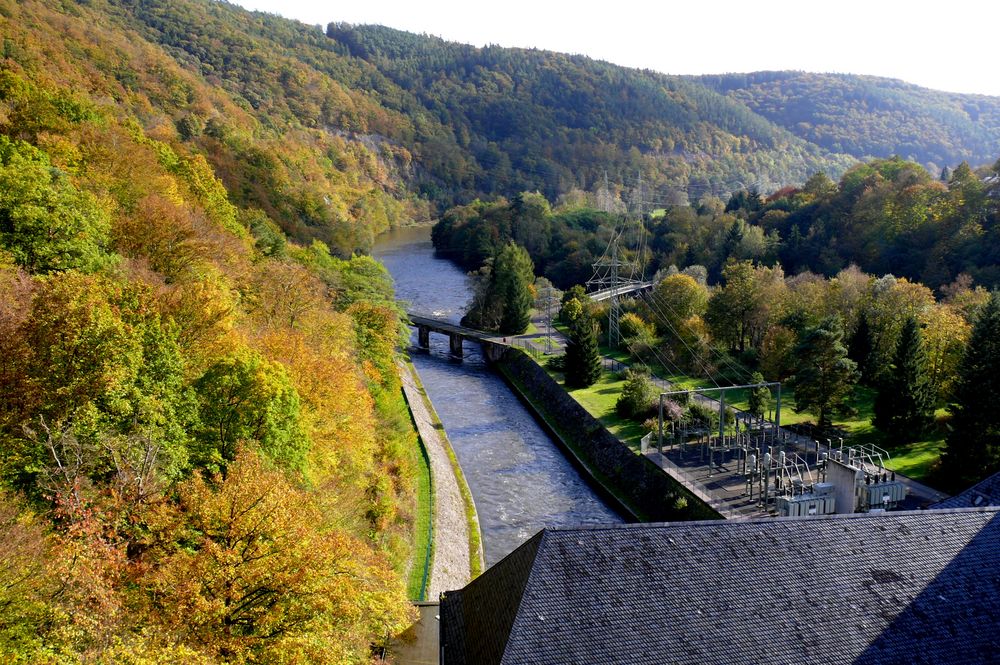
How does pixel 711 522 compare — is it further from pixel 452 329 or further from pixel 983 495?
pixel 452 329

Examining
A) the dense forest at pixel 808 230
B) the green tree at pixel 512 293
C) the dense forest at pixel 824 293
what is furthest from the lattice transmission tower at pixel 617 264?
the green tree at pixel 512 293

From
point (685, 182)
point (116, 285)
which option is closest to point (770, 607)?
A: point (116, 285)

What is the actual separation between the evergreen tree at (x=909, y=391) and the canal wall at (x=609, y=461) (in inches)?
535

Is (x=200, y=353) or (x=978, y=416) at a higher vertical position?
(x=200, y=353)

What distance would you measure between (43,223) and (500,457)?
27.0 metres

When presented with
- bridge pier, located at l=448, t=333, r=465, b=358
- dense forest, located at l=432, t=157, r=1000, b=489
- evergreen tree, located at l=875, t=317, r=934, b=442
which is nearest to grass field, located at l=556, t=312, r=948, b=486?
dense forest, located at l=432, t=157, r=1000, b=489

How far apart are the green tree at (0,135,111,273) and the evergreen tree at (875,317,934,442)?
39.0m

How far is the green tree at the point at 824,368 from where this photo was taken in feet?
129

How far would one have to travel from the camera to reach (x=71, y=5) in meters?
95.2

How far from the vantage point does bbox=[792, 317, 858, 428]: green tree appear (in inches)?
1553

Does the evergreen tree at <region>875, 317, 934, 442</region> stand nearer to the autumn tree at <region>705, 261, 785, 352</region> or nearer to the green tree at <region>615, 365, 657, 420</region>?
the green tree at <region>615, 365, 657, 420</region>

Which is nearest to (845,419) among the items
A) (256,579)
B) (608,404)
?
(608,404)

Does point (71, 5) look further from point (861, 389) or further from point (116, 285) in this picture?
point (861, 389)

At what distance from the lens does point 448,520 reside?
1309 inches
